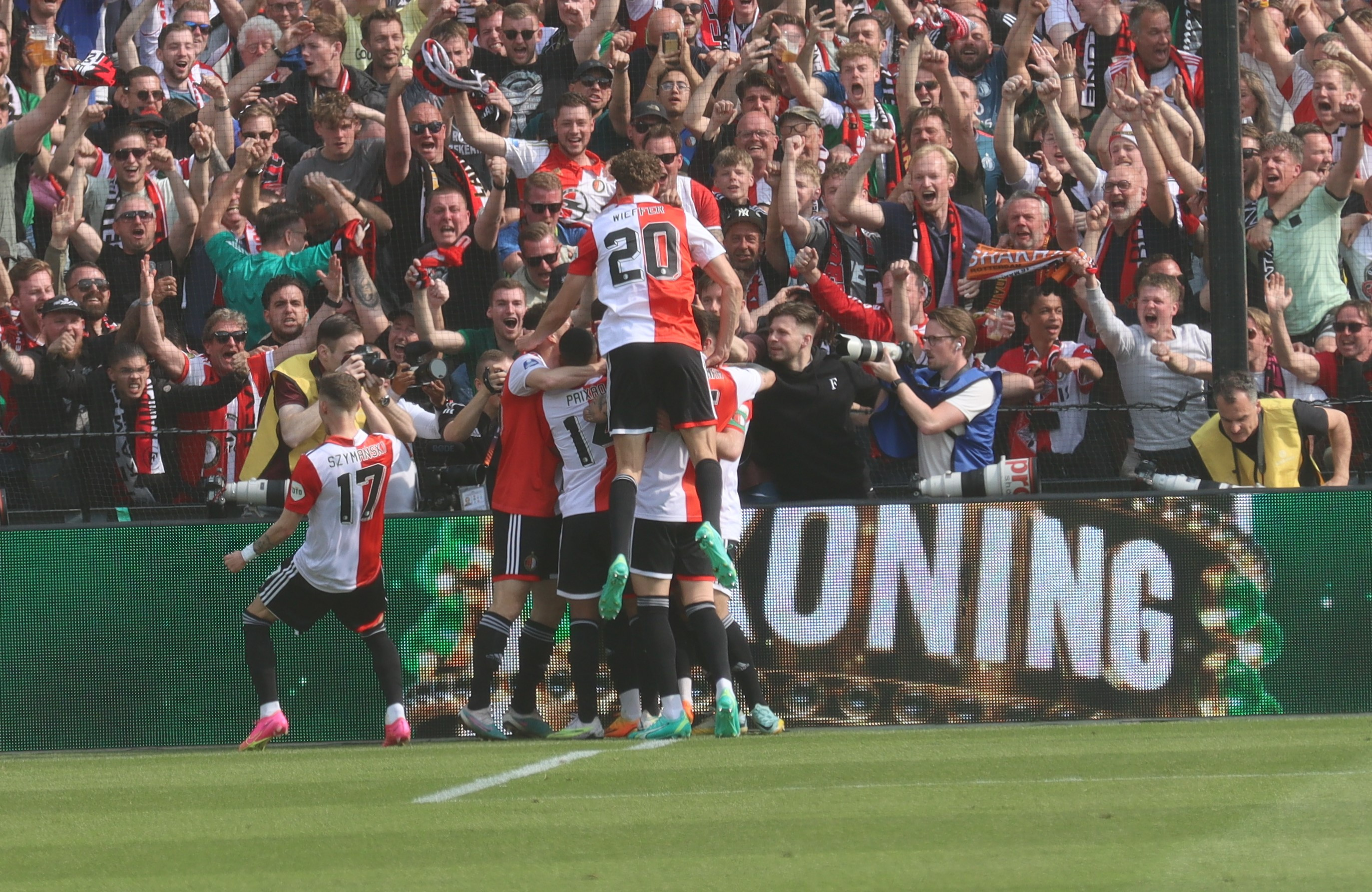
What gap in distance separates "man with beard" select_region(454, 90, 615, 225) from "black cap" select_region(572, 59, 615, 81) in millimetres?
422

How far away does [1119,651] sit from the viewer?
365 inches

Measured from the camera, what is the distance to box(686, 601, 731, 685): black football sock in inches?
311

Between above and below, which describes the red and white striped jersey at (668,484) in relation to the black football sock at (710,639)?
above

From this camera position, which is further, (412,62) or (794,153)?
(412,62)

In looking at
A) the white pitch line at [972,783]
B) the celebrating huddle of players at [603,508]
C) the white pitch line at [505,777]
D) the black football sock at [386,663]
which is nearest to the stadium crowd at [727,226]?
the celebrating huddle of players at [603,508]

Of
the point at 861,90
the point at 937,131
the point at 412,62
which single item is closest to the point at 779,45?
the point at 861,90

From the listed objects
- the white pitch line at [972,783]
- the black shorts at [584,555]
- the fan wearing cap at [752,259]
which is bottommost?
the white pitch line at [972,783]

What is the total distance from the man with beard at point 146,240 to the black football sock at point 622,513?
16.8ft

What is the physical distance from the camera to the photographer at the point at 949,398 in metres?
9.62

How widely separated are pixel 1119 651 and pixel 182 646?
5200 mm

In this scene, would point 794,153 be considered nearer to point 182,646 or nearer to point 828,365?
point 828,365

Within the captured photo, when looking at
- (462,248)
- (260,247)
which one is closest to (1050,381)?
(462,248)

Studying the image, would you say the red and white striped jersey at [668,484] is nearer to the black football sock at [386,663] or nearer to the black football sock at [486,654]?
the black football sock at [486,654]

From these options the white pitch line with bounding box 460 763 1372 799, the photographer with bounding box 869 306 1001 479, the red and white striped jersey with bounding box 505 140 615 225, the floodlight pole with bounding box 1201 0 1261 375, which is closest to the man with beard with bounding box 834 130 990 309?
the photographer with bounding box 869 306 1001 479
